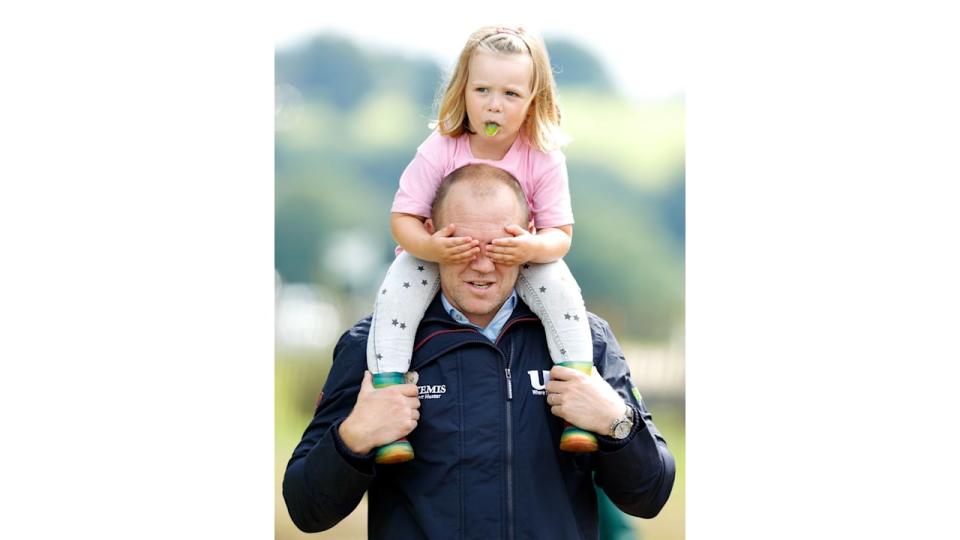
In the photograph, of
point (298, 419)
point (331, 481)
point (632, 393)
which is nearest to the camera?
point (331, 481)

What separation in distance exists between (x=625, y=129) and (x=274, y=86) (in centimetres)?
116

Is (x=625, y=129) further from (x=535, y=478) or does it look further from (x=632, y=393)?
(x=535, y=478)

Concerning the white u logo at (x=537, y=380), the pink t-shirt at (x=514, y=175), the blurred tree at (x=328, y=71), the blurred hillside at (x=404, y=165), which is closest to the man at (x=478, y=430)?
the white u logo at (x=537, y=380)

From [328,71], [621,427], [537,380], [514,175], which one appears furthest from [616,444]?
[328,71]

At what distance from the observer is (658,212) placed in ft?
11.9

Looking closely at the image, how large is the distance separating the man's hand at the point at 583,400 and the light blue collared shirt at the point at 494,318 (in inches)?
7.5

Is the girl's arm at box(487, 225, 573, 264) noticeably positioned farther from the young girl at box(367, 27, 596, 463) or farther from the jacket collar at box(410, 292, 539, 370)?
the jacket collar at box(410, 292, 539, 370)

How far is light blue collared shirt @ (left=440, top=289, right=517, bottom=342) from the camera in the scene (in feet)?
9.37

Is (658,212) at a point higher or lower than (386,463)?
higher

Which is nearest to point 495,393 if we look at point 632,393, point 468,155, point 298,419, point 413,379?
point 413,379

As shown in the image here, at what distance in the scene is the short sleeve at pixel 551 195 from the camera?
300 cm

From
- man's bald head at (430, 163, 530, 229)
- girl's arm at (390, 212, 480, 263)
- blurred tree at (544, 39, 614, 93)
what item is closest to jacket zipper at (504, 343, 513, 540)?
girl's arm at (390, 212, 480, 263)

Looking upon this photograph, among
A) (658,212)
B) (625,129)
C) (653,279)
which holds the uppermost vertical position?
(625,129)

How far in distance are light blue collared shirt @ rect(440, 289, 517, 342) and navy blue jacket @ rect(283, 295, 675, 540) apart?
0.02 meters
